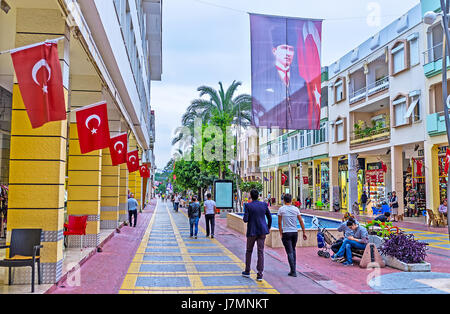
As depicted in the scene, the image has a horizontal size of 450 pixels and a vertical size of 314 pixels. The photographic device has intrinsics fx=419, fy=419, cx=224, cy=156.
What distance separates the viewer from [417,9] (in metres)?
25.6

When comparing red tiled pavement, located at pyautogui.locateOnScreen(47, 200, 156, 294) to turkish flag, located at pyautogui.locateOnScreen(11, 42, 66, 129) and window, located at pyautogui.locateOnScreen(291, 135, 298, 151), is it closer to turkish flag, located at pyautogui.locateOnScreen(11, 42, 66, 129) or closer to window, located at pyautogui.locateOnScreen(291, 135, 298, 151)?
turkish flag, located at pyautogui.locateOnScreen(11, 42, 66, 129)

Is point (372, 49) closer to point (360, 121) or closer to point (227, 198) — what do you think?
point (360, 121)

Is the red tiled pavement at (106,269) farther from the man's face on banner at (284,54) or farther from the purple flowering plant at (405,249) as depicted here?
the man's face on banner at (284,54)

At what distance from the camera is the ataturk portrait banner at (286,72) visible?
17.2 meters

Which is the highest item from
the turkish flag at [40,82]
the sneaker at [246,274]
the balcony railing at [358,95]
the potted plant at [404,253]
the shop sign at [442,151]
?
the balcony railing at [358,95]

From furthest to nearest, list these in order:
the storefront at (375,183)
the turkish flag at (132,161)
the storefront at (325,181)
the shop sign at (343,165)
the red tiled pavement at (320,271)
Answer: the storefront at (325,181)
the shop sign at (343,165)
the storefront at (375,183)
the turkish flag at (132,161)
the red tiled pavement at (320,271)

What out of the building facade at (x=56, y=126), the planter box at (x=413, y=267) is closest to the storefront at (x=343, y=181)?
the building facade at (x=56, y=126)

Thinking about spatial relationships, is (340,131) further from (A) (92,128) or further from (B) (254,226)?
(A) (92,128)

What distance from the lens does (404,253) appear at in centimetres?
1021

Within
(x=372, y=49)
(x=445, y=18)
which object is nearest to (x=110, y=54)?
(x=445, y=18)

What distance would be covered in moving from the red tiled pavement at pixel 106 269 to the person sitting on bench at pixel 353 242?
553 centimetres

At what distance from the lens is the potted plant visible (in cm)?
988

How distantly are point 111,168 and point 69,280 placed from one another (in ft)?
30.2
